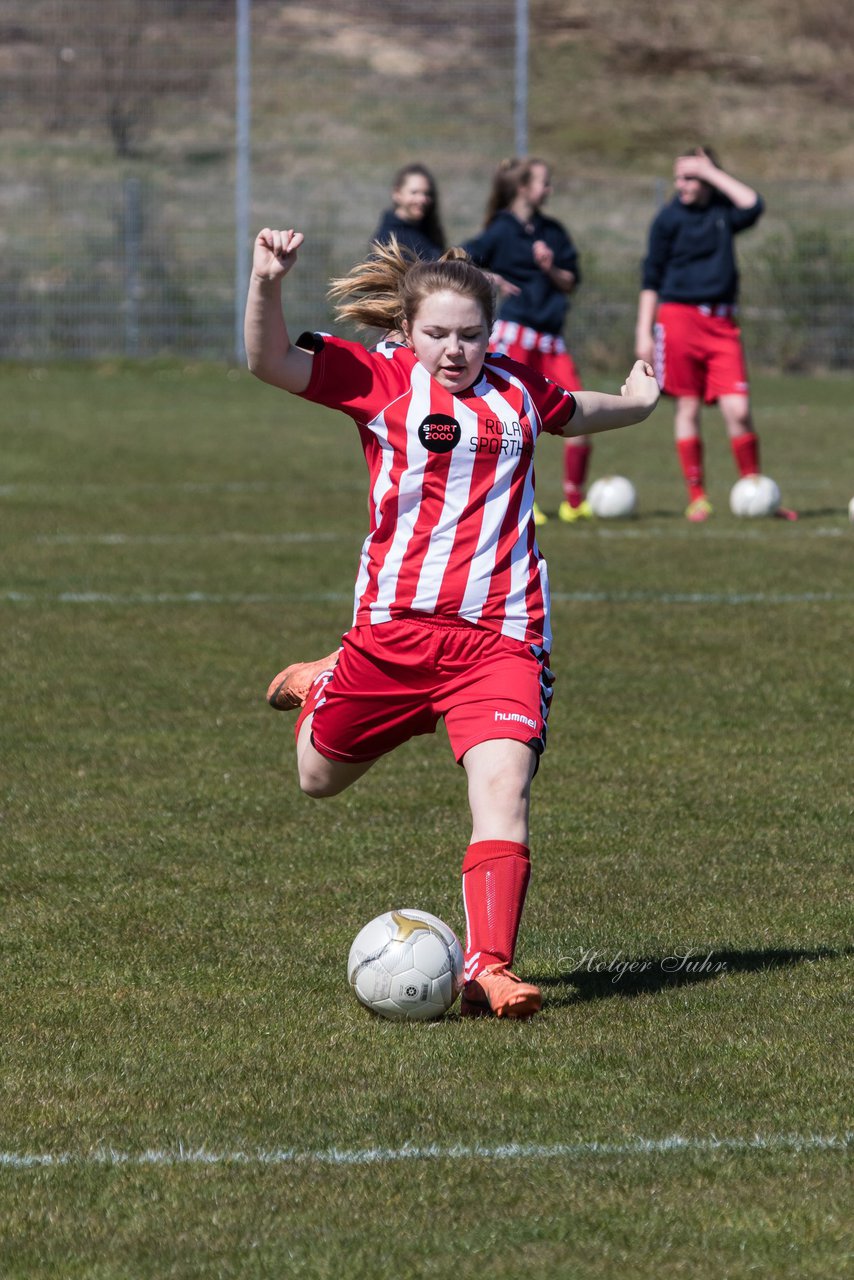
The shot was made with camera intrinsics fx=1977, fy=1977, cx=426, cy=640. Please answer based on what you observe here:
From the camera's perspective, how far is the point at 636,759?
6.75 meters

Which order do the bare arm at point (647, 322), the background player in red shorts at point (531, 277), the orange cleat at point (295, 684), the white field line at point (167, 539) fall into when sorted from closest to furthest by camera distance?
1. the orange cleat at point (295, 684)
2. the white field line at point (167, 539)
3. the bare arm at point (647, 322)
4. the background player in red shorts at point (531, 277)

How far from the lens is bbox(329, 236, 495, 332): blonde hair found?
185 inches

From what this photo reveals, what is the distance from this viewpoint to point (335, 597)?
10.0 meters

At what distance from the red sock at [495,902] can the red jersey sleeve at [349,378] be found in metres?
1.09

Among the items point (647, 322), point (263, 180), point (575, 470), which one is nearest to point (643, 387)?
point (647, 322)

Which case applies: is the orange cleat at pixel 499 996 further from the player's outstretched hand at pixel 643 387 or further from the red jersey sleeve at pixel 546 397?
the player's outstretched hand at pixel 643 387

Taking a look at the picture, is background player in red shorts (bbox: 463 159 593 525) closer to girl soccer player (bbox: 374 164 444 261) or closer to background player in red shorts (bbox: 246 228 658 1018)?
girl soccer player (bbox: 374 164 444 261)

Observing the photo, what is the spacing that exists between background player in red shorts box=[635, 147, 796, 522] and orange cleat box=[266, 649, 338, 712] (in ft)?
24.5

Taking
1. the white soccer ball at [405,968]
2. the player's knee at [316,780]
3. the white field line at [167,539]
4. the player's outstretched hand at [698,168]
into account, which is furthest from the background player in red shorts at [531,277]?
the white soccer ball at [405,968]

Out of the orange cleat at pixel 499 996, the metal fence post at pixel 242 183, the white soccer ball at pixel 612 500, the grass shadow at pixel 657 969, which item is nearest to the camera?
the orange cleat at pixel 499 996

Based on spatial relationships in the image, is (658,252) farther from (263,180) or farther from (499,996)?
(263,180)

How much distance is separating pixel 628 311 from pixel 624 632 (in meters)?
18.8

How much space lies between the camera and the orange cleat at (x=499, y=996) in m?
4.22

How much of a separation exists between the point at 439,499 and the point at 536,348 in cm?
820
